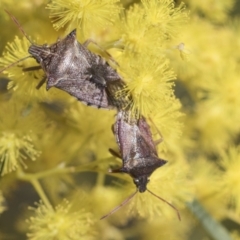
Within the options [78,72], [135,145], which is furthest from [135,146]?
[78,72]

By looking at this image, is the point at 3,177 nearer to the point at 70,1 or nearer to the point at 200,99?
the point at 70,1

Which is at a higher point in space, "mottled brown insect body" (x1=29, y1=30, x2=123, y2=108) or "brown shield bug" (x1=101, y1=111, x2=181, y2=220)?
"mottled brown insect body" (x1=29, y1=30, x2=123, y2=108)

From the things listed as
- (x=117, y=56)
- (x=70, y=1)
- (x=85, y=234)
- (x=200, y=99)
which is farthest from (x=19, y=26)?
(x=200, y=99)

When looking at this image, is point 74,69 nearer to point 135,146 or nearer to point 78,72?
point 78,72

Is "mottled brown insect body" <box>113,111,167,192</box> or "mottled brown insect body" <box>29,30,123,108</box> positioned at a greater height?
"mottled brown insect body" <box>29,30,123,108</box>

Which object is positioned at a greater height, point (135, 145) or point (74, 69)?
point (74, 69)
